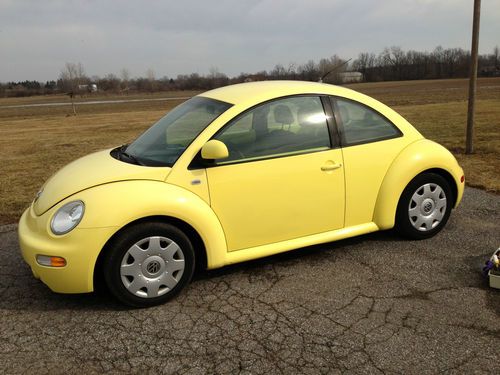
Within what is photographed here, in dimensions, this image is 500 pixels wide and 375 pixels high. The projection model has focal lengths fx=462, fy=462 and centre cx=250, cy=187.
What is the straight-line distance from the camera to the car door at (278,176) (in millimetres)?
3590

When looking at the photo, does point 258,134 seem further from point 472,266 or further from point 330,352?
point 472,266

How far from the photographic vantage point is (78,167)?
3.91 metres

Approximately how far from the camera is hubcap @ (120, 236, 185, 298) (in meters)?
3.29

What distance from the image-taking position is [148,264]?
3.33 metres

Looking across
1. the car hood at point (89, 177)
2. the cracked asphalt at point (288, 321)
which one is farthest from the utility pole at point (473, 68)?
the car hood at point (89, 177)

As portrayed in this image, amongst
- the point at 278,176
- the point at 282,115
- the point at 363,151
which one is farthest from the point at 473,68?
the point at 278,176

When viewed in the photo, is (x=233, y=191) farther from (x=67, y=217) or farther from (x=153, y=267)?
(x=67, y=217)

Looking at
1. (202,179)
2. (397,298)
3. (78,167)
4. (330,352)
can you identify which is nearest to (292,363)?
(330,352)

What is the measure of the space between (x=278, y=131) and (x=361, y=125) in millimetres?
819

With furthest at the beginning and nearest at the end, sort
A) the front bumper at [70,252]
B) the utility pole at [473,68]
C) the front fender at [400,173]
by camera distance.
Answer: the utility pole at [473,68]
the front fender at [400,173]
the front bumper at [70,252]

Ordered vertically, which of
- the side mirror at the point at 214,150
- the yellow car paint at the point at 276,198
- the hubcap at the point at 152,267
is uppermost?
the side mirror at the point at 214,150

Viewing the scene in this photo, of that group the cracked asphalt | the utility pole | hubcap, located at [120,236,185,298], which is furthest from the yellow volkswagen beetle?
the utility pole

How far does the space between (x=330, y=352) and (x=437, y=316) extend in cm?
88

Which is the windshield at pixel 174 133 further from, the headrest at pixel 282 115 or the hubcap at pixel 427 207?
the hubcap at pixel 427 207
